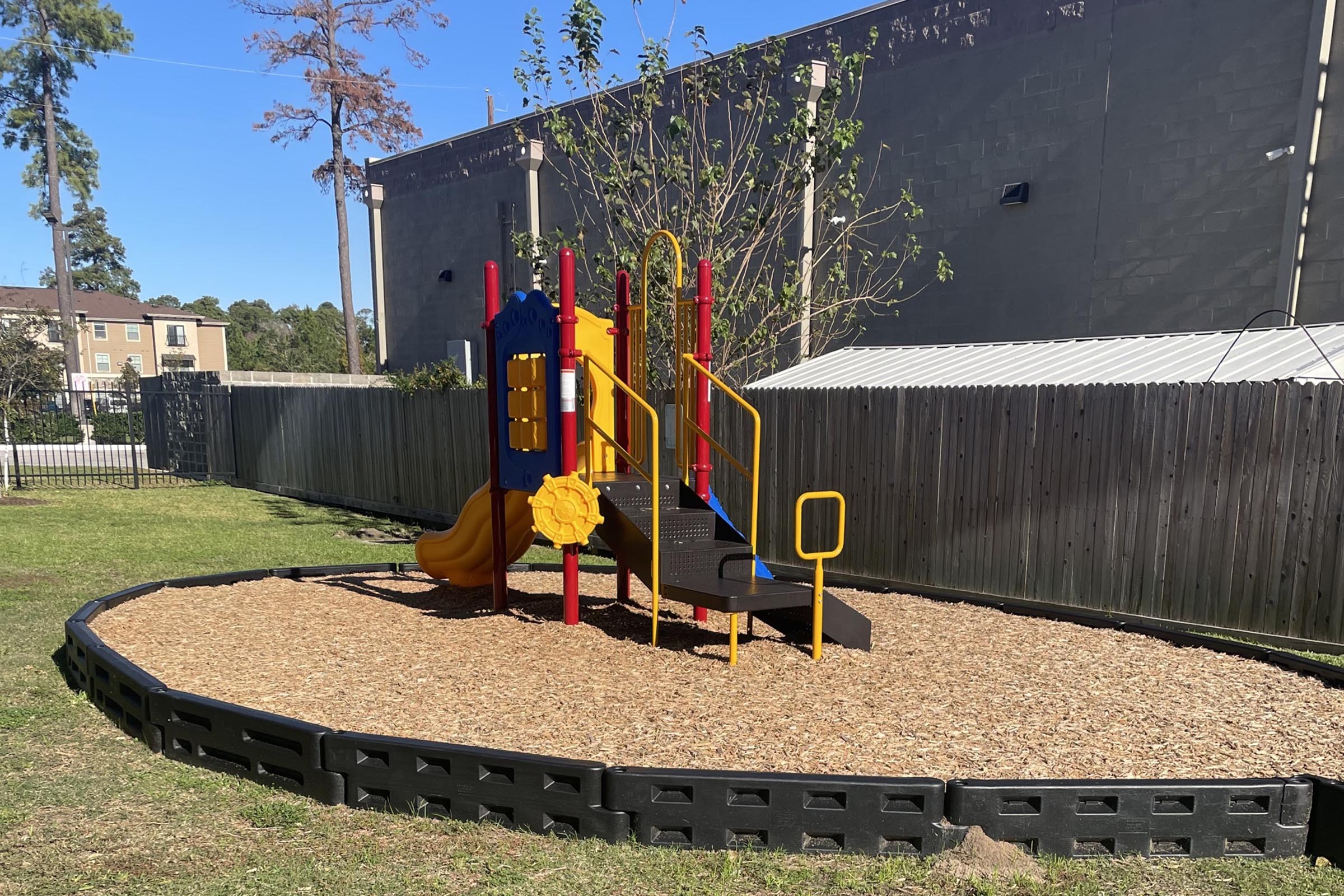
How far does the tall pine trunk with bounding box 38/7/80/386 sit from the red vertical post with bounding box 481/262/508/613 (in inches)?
1258

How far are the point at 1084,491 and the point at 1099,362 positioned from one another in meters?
1.75

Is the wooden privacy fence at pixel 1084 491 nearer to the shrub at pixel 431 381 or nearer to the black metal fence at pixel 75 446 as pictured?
the shrub at pixel 431 381

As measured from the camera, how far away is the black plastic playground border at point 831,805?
3328 millimetres

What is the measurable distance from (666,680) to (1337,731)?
3725 mm

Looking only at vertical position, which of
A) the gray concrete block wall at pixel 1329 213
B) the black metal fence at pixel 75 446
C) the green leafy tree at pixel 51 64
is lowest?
the black metal fence at pixel 75 446

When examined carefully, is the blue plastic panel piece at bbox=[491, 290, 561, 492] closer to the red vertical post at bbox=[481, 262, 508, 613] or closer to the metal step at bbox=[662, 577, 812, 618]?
the red vertical post at bbox=[481, 262, 508, 613]

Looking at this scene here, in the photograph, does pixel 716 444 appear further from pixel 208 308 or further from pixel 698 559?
pixel 208 308

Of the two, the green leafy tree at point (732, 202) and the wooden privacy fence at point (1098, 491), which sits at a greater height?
the green leafy tree at point (732, 202)

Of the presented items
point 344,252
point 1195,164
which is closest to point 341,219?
→ point 344,252

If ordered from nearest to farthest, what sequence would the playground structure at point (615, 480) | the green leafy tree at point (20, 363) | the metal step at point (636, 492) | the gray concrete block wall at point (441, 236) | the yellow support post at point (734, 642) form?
1. the yellow support post at point (734, 642)
2. the playground structure at point (615, 480)
3. the metal step at point (636, 492)
4. the green leafy tree at point (20, 363)
5. the gray concrete block wall at point (441, 236)

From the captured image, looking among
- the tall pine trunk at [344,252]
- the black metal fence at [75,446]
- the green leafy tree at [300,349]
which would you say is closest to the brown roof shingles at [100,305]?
the green leafy tree at [300,349]

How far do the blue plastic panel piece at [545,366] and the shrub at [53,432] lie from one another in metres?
26.2

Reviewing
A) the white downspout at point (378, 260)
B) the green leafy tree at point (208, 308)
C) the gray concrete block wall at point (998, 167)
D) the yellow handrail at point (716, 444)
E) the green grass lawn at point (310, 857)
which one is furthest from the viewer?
the green leafy tree at point (208, 308)

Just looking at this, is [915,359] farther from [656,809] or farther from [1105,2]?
[656,809]
